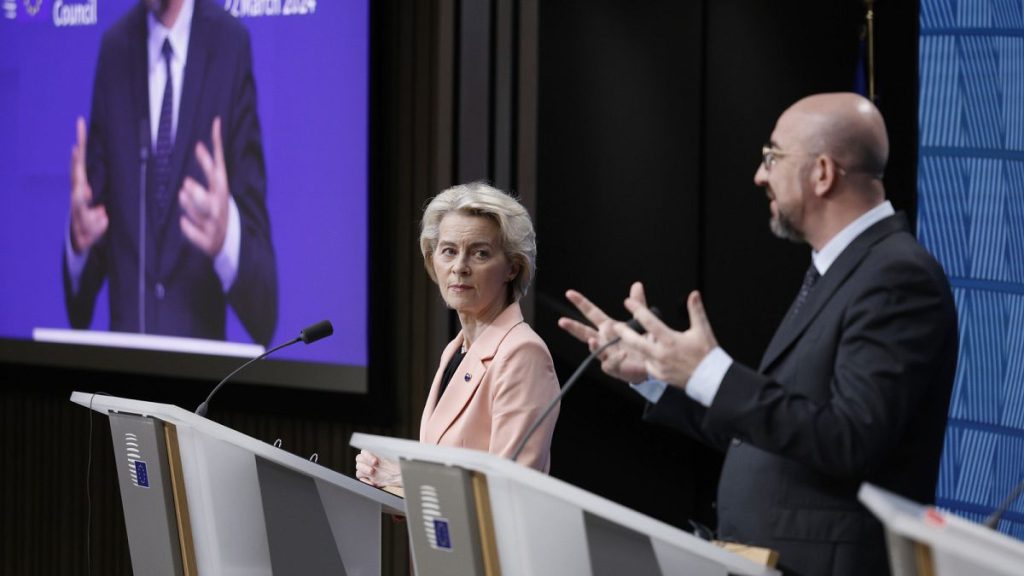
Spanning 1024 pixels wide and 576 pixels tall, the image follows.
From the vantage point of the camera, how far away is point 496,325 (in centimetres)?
296

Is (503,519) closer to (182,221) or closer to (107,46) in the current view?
(182,221)

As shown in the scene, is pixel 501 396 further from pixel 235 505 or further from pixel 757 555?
pixel 757 555

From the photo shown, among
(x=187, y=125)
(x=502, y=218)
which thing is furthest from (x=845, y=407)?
(x=187, y=125)

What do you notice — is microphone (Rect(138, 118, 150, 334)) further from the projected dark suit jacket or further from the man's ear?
the man's ear

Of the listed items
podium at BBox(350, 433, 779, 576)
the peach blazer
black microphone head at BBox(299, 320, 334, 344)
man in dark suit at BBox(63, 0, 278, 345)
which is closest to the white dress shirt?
man in dark suit at BBox(63, 0, 278, 345)

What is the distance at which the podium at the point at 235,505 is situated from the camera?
2.72 metres

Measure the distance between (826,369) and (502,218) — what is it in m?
1.06

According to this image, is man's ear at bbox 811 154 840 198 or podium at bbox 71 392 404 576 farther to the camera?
podium at bbox 71 392 404 576

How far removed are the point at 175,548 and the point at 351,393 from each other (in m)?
1.73

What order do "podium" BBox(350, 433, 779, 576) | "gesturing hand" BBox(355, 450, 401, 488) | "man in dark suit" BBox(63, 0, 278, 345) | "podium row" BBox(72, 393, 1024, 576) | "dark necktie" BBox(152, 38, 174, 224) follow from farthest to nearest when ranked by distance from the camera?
"dark necktie" BBox(152, 38, 174, 224), "man in dark suit" BBox(63, 0, 278, 345), "gesturing hand" BBox(355, 450, 401, 488), "podium" BBox(350, 433, 779, 576), "podium row" BBox(72, 393, 1024, 576)

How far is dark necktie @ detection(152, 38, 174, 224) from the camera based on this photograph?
16.0 ft

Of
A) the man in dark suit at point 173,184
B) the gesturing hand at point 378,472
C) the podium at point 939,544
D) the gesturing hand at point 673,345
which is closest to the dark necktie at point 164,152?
the man in dark suit at point 173,184

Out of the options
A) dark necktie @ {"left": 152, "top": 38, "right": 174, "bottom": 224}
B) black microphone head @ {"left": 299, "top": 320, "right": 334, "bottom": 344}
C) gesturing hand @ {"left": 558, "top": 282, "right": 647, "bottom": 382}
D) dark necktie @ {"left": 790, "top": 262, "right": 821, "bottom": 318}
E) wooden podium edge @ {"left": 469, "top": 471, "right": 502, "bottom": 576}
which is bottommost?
wooden podium edge @ {"left": 469, "top": 471, "right": 502, "bottom": 576}

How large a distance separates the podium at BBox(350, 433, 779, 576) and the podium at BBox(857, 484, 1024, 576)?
1.27 feet
